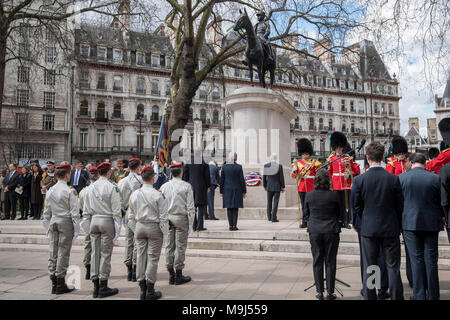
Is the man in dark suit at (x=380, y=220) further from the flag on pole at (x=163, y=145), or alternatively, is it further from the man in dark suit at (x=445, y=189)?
the flag on pole at (x=163, y=145)

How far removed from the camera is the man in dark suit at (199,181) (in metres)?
8.66

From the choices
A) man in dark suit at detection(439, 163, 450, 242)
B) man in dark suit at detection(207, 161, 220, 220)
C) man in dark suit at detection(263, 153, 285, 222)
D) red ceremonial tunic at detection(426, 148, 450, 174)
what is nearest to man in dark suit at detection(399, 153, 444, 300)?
man in dark suit at detection(439, 163, 450, 242)

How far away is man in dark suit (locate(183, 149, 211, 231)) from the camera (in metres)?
8.66

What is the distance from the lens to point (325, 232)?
15.5ft

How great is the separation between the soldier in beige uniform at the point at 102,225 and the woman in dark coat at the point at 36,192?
29.2ft

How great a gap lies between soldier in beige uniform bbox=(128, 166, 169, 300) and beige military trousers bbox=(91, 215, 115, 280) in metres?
0.52

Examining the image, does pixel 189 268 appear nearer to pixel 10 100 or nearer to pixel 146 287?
pixel 146 287

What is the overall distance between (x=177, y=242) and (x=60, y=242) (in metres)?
1.80

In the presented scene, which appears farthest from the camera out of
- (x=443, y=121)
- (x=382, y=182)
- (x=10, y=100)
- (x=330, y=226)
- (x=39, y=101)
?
(x=39, y=101)

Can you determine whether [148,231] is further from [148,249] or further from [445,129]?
[445,129]

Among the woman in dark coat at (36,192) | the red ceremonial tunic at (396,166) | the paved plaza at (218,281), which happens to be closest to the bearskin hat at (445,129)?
the paved plaza at (218,281)

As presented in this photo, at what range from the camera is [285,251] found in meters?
7.37

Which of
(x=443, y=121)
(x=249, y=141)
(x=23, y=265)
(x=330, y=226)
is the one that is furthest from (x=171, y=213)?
(x=249, y=141)

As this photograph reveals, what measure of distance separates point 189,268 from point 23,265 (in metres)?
3.42
